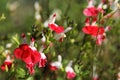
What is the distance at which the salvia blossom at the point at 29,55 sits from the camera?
2199mm

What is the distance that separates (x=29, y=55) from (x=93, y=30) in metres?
0.69

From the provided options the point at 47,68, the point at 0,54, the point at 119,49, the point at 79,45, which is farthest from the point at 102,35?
the point at 119,49

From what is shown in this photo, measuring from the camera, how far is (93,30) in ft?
9.18

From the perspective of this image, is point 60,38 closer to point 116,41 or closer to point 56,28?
point 56,28

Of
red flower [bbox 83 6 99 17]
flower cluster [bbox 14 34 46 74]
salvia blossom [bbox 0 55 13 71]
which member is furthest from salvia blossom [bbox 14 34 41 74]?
red flower [bbox 83 6 99 17]

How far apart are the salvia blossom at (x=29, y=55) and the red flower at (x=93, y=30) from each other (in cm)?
60

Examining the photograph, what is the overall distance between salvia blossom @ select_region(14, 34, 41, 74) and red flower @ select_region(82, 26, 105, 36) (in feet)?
1.95

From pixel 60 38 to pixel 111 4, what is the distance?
406mm

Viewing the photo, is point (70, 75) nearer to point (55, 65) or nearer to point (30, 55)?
point (55, 65)

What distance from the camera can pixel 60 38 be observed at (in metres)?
2.54

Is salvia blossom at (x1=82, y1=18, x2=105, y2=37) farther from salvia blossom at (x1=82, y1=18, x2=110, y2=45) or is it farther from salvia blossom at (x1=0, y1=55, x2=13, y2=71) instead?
salvia blossom at (x1=0, y1=55, x2=13, y2=71)

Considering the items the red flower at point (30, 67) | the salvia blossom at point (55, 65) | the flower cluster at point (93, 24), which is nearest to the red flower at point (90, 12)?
the flower cluster at point (93, 24)

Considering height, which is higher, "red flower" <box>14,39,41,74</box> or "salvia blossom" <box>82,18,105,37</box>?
"salvia blossom" <box>82,18,105,37</box>

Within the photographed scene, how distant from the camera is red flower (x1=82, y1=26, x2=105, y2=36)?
108 inches
